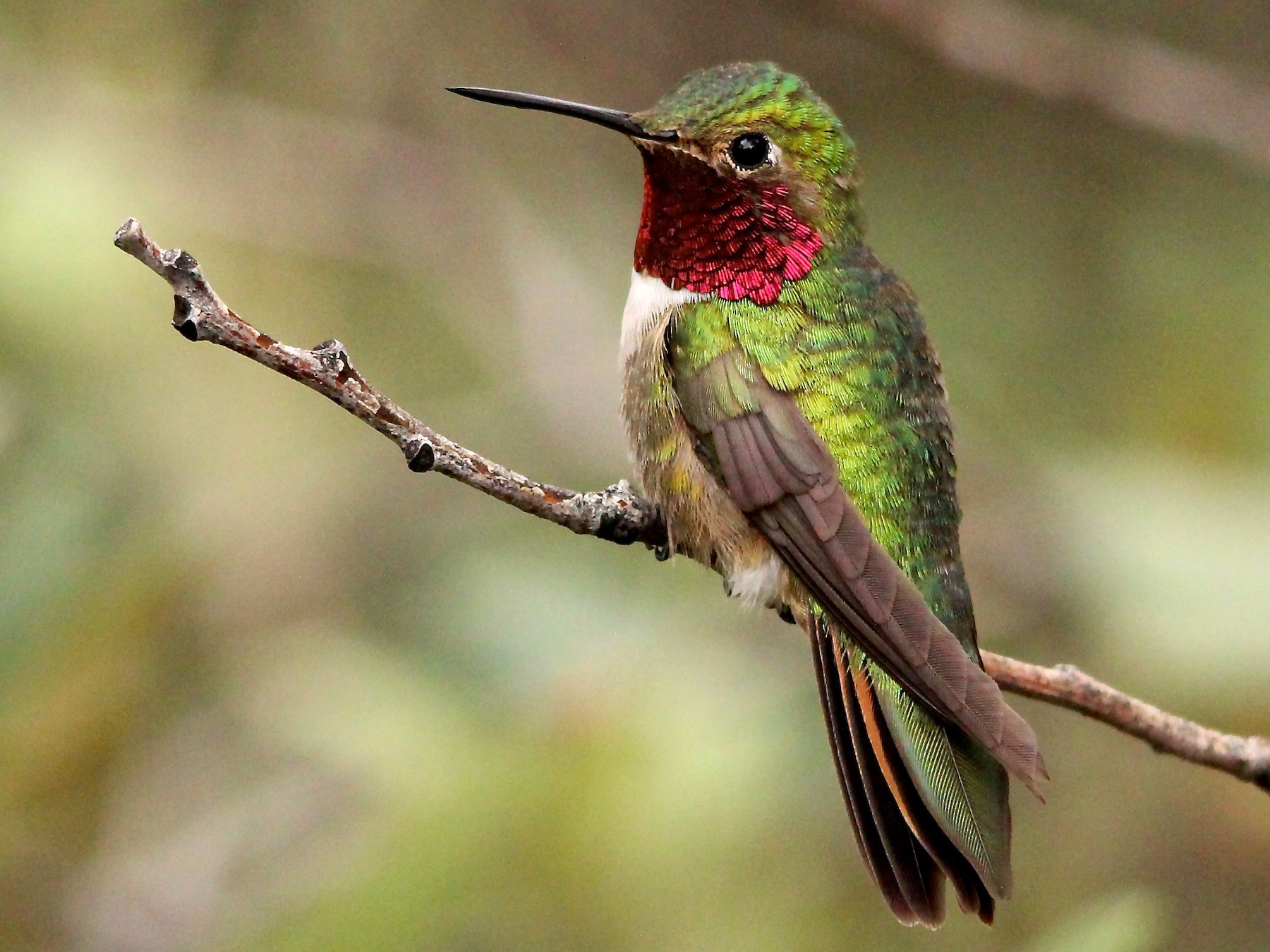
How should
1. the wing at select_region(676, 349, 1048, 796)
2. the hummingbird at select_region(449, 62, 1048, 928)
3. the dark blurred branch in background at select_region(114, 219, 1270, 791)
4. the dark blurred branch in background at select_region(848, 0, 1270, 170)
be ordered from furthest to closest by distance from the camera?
the dark blurred branch in background at select_region(848, 0, 1270, 170), the hummingbird at select_region(449, 62, 1048, 928), the wing at select_region(676, 349, 1048, 796), the dark blurred branch in background at select_region(114, 219, 1270, 791)

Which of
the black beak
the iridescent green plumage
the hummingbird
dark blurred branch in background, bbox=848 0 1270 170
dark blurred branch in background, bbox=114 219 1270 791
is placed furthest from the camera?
dark blurred branch in background, bbox=848 0 1270 170

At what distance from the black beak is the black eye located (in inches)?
5.7

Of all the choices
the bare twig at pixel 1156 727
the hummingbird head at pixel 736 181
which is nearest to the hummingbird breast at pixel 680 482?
the hummingbird head at pixel 736 181

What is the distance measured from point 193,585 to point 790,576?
1264 mm

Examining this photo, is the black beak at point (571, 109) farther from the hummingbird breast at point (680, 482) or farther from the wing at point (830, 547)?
the wing at point (830, 547)

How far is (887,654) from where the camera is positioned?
268cm

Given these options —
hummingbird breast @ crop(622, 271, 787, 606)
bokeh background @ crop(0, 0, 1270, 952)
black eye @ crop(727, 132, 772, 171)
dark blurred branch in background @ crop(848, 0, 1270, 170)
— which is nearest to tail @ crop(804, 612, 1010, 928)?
bokeh background @ crop(0, 0, 1270, 952)

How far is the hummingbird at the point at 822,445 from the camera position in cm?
263

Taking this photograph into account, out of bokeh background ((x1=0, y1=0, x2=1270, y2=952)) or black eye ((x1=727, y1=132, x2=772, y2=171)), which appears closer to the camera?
bokeh background ((x1=0, y1=0, x2=1270, y2=952))

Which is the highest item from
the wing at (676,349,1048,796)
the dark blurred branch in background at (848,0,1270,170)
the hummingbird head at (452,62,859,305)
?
the dark blurred branch in background at (848,0,1270,170)

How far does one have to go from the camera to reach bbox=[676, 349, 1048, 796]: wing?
8.29ft

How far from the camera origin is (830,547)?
2838mm

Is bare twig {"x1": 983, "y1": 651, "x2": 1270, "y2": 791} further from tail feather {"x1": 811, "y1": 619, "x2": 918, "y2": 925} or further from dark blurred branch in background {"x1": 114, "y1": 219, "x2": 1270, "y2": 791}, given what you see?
tail feather {"x1": 811, "y1": 619, "x2": 918, "y2": 925}

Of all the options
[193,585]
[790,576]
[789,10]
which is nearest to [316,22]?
[789,10]
